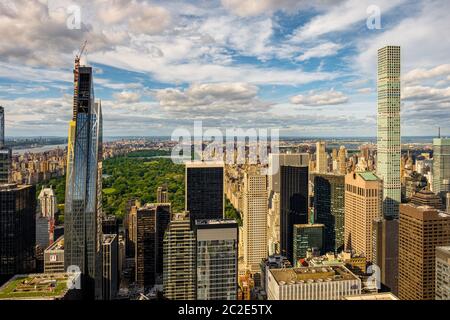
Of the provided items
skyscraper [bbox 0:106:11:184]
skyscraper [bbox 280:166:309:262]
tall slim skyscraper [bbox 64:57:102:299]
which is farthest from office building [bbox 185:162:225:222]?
skyscraper [bbox 0:106:11:184]

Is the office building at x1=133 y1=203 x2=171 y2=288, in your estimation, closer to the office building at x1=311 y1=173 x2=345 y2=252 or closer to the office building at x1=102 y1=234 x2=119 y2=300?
the office building at x1=102 y1=234 x2=119 y2=300

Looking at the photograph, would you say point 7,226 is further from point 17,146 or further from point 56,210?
point 17,146

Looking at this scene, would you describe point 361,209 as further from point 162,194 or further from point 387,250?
point 162,194

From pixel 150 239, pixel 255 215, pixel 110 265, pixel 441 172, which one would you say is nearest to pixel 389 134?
pixel 441 172
